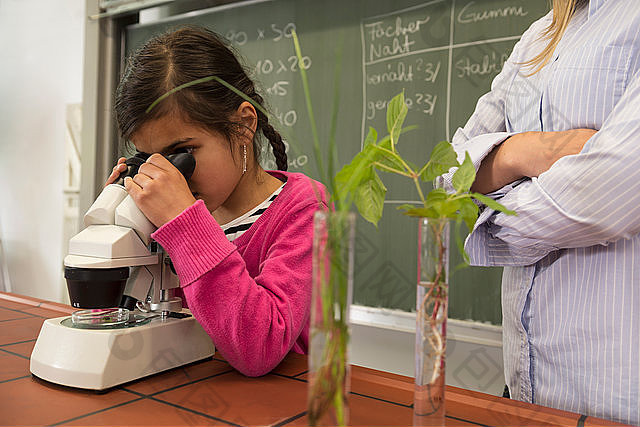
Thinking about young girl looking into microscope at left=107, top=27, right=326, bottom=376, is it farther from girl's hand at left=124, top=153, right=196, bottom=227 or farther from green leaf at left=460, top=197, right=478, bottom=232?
green leaf at left=460, top=197, right=478, bottom=232

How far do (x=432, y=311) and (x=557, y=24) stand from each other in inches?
27.7

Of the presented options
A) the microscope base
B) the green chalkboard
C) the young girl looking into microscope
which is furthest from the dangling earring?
the green chalkboard

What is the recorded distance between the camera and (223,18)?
245 cm

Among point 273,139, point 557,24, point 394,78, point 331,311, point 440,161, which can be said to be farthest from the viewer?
point 394,78

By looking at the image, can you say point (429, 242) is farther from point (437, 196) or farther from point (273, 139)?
point (273, 139)

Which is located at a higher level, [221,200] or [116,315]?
[221,200]

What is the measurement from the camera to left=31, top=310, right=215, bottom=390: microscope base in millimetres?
741

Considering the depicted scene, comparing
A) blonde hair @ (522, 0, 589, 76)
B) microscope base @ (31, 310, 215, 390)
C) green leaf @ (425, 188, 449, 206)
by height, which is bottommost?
microscope base @ (31, 310, 215, 390)

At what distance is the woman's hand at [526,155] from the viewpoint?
83 cm

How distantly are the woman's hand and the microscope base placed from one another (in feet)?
1.93

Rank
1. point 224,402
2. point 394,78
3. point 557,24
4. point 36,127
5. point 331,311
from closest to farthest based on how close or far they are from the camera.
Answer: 1. point 331,311
2. point 224,402
3. point 557,24
4. point 394,78
5. point 36,127

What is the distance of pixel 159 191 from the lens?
84 centimetres

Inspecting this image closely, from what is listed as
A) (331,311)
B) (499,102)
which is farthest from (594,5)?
(331,311)

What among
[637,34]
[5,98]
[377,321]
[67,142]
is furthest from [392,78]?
[5,98]
